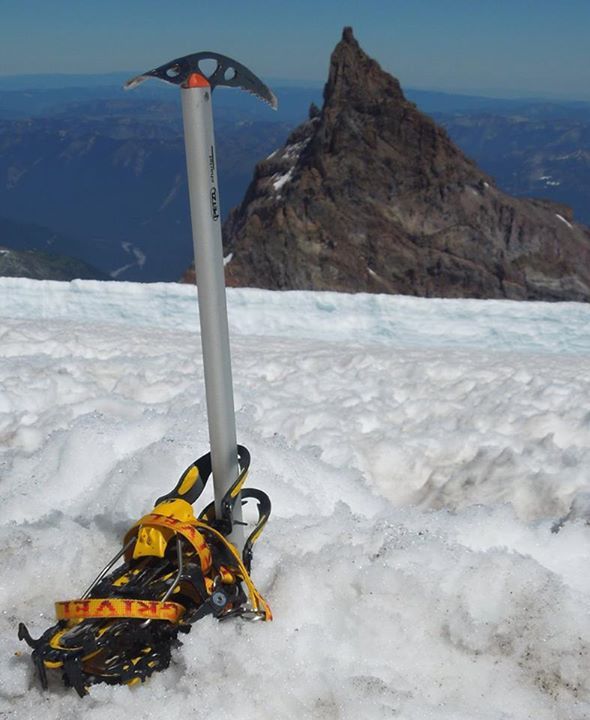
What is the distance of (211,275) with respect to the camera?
6.86ft

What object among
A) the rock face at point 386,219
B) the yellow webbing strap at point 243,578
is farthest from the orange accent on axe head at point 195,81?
the rock face at point 386,219

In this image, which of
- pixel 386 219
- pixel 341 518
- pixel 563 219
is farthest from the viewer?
pixel 563 219

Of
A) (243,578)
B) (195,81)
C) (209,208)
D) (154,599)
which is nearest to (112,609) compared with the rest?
(154,599)

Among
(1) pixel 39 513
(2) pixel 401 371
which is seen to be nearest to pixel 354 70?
(2) pixel 401 371

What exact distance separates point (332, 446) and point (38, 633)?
99.4 inches

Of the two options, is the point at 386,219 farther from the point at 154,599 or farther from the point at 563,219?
Answer: the point at 154,599

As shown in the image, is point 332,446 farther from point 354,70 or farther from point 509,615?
point 354,70

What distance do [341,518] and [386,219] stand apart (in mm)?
50252

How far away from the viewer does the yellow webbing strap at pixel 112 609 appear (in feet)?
6.66

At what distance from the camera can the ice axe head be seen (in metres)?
1.95

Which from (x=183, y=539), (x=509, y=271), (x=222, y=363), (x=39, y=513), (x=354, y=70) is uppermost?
(x=354, y=70)

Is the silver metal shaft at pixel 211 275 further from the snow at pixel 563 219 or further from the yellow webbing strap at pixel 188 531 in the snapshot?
the snow at pixel 563 219

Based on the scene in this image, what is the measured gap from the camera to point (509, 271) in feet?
163

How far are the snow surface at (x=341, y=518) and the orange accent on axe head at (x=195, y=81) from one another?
67.4 inches
